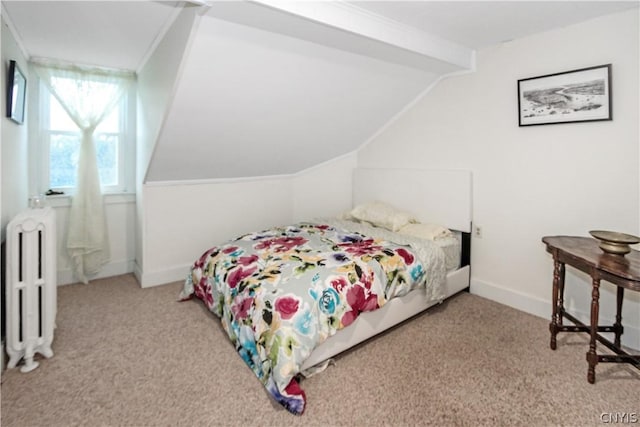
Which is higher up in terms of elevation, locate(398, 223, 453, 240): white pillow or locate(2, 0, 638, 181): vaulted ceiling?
locate(2, 0, 638, 181): vaulted ceiling

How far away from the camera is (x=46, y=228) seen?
2062mm

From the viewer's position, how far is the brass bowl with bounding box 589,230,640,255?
195 centimetres

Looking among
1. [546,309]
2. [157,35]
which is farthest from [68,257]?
[546,309]

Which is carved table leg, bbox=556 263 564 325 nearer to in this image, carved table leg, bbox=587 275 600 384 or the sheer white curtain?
carved table leg, bbox=587 275 600 384

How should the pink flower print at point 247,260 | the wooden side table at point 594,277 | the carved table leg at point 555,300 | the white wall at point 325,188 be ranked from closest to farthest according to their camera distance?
the wooden side table at point 594,277, the carved table leg at point 555,300, the pink flower print at point 247,260, the white wall at point 325,188

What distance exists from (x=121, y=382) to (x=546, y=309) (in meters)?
3.04

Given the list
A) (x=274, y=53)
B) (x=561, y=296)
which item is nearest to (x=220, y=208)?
(x=274, y=53)

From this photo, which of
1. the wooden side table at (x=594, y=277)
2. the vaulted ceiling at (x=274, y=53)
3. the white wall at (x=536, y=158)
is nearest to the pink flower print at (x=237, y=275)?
the vaulted ceiling at (x=274, y=53)

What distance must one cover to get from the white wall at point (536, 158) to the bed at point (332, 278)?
0.23 meters

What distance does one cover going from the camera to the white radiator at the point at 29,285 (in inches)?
77.9

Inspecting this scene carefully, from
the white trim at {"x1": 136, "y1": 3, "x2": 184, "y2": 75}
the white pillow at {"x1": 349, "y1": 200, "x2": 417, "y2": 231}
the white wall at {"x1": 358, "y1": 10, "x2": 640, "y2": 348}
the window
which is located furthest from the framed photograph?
the window

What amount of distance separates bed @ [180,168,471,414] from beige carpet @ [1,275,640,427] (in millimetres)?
131

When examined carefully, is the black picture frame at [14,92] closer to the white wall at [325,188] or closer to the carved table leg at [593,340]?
the white wall at [325,188]

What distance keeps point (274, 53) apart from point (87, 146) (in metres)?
2.19
